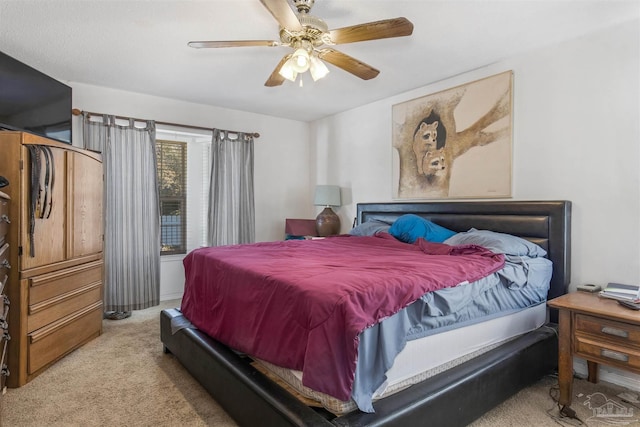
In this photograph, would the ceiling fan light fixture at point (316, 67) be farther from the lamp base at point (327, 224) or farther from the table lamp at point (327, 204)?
the lamp base at point (327, 224)

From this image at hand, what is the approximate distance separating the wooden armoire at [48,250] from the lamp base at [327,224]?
99.9 inches

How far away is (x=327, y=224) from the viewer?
4.68m

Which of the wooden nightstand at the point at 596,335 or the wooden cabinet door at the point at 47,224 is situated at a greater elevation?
the wooden cabinet door at the point at 47,224

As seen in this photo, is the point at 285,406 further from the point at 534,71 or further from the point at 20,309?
the point at 534,71

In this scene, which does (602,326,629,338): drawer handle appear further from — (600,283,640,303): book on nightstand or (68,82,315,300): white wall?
(68,82,315,300): white wall

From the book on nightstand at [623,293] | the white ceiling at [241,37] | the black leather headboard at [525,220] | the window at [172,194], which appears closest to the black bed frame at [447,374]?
the black leather headboard at [525,220]

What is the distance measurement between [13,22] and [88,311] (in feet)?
7.57

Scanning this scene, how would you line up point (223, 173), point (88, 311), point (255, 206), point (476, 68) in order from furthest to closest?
point (255, 206), point (223, 173), point (476, 68), point (88, 311)

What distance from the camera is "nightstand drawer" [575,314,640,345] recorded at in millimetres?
1829

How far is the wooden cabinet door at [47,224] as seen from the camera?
2402 mm

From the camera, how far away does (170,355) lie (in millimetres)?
2846

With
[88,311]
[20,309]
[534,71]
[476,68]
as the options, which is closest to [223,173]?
[88,311]

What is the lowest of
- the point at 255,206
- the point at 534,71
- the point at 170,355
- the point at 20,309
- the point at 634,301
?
the point at 170,355

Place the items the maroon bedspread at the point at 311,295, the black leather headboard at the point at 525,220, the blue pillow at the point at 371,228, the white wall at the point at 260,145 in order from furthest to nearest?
the white wall at the point at 260,145 → the blue pillow at the point at 371,228 → the black leather headboard at the point at 525,220 → the maroon bedspread at the point at 311,295
